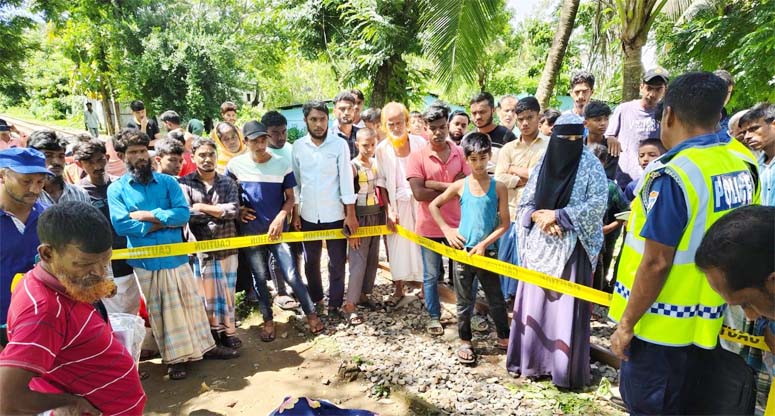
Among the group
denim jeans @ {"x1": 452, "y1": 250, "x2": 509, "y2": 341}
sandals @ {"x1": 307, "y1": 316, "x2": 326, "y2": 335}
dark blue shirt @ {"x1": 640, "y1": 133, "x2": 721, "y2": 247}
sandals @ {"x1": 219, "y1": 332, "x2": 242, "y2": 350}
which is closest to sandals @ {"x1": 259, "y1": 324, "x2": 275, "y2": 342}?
sandals @ {"x1": 219, "y1": 332, "x2": 242, "y2": 350}

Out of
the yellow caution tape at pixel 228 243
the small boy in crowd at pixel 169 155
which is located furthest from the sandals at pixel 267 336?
the small boy in crowd at pixel 169 155

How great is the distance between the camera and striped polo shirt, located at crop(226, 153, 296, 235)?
416cm

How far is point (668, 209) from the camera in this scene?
1.82 metres

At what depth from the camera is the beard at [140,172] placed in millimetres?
3404

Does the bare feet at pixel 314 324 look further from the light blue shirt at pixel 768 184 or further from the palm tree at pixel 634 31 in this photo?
the palm tree at pixel 634 31

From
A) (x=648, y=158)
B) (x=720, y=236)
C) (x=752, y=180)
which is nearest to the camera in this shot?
(x=720, y=236)

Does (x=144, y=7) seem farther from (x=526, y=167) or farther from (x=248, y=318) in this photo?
(x=526, y=167)

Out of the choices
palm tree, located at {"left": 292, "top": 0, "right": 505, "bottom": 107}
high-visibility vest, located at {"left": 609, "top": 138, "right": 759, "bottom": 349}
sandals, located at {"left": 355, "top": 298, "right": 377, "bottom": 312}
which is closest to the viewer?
high-visibility vest, located at {"left": 609, "top": 138, "right": 759, "bottom": 349}

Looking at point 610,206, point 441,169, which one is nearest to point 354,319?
point 441,169

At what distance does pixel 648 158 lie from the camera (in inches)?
148

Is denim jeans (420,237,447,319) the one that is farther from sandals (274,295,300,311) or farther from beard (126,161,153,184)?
beard (126,161,153,184)

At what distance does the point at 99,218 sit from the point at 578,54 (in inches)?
904

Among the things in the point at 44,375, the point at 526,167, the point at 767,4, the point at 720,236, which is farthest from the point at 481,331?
the point at 767,4

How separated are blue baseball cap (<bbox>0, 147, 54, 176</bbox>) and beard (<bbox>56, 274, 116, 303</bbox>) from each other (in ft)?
3.90
